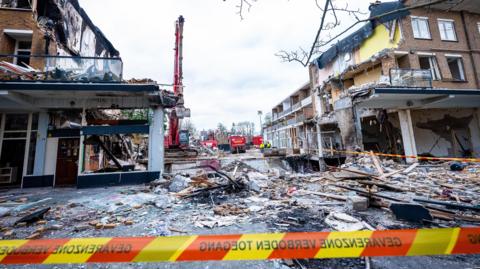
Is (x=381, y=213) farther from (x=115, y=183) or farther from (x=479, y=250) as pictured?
(x=115, y=183)

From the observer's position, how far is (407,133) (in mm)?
12305

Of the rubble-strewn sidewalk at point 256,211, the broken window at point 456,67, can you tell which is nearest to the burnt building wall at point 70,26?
the rubble-strewn sidewalk at point 256,211

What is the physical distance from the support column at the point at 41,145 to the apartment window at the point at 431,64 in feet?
80.2

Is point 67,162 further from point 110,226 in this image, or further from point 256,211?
point 256,211

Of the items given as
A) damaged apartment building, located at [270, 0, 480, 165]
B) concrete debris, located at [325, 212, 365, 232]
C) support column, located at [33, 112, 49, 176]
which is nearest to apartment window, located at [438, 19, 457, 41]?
damaged apartment building, located at [270, 0, 480, 165]

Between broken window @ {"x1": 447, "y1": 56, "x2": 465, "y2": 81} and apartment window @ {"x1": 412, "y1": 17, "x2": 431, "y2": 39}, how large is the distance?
2729 millimetres

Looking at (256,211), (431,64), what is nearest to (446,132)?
(431,64)

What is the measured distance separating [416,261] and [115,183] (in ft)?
34.0

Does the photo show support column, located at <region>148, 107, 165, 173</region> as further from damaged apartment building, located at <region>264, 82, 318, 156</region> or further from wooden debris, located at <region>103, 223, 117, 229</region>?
damaged apartment building, located at <region>264, 82, 318, 156</region>

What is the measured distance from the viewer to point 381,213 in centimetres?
408

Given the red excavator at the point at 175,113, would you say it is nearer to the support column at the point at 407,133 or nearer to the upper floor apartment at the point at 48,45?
the upper floor apartment at the point at 48,45

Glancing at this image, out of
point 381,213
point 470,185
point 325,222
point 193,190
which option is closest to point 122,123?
point 193,190

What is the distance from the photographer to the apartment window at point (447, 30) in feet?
48.8

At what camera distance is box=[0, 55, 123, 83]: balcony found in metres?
7.88
